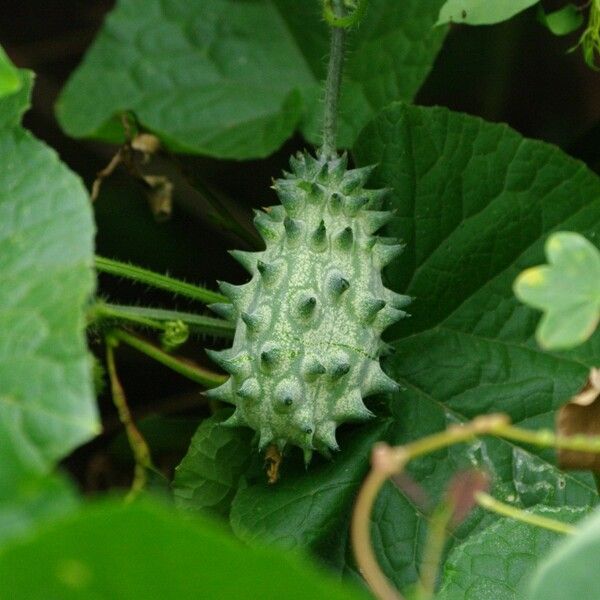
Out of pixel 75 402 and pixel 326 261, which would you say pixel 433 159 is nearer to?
pixel 326 261

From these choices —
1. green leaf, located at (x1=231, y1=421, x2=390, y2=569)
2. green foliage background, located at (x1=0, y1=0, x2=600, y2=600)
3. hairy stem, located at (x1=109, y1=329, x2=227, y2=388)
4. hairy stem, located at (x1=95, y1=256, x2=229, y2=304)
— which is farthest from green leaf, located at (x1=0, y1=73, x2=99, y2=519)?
green leaf, located at (x1=231, y1=421, x2=390, y2=569)

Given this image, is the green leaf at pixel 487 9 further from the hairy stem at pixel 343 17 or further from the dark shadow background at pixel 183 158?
the dark shadow background at pixel 183 158

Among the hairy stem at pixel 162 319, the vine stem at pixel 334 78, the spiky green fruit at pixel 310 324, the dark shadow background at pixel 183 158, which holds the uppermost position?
the vine stem at pixel 334 78

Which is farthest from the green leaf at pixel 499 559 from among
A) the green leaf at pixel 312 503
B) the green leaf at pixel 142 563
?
the green leaf at pixel 142 563

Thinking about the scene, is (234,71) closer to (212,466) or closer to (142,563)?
(212,466)

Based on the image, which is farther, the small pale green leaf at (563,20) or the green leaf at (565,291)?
the small pale green leaf at (563,20)

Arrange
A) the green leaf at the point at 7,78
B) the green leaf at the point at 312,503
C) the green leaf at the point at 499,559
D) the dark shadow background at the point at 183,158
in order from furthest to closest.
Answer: the dark shadow background at the point at 183,158
the green leaf at the point at 312,503
the green leaf at the point at 499,559
the green leaf at the point at 7,78
